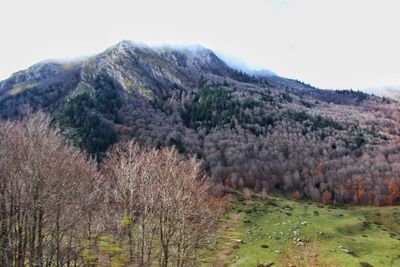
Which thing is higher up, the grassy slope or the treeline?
the treeline

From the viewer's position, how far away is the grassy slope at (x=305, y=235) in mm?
64312

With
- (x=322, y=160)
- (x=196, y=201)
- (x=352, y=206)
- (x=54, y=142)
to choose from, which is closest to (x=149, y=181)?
(x=196, y=201)

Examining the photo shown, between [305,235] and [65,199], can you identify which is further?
[305,235]

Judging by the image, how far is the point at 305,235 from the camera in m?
77.6

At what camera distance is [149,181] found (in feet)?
141

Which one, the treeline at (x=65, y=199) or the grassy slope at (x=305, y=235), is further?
the grassy slope at (x=305, y=235)

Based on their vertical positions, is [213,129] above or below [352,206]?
above

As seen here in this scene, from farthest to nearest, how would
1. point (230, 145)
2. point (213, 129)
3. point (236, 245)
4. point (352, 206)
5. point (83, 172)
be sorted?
point (213, 129) → point (230, 145) → point (352, 206) → point (236, 245) → point (83, 172)

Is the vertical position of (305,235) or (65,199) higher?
(65,199)

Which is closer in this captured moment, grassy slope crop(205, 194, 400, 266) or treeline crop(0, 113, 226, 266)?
treeline crop(0, 113, 226, 266)

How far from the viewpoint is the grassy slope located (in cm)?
6431

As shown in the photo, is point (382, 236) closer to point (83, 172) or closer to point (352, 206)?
point (352, 206)

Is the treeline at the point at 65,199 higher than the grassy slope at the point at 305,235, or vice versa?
the treeline at the point at 65,199

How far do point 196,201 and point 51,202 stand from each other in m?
17.8
